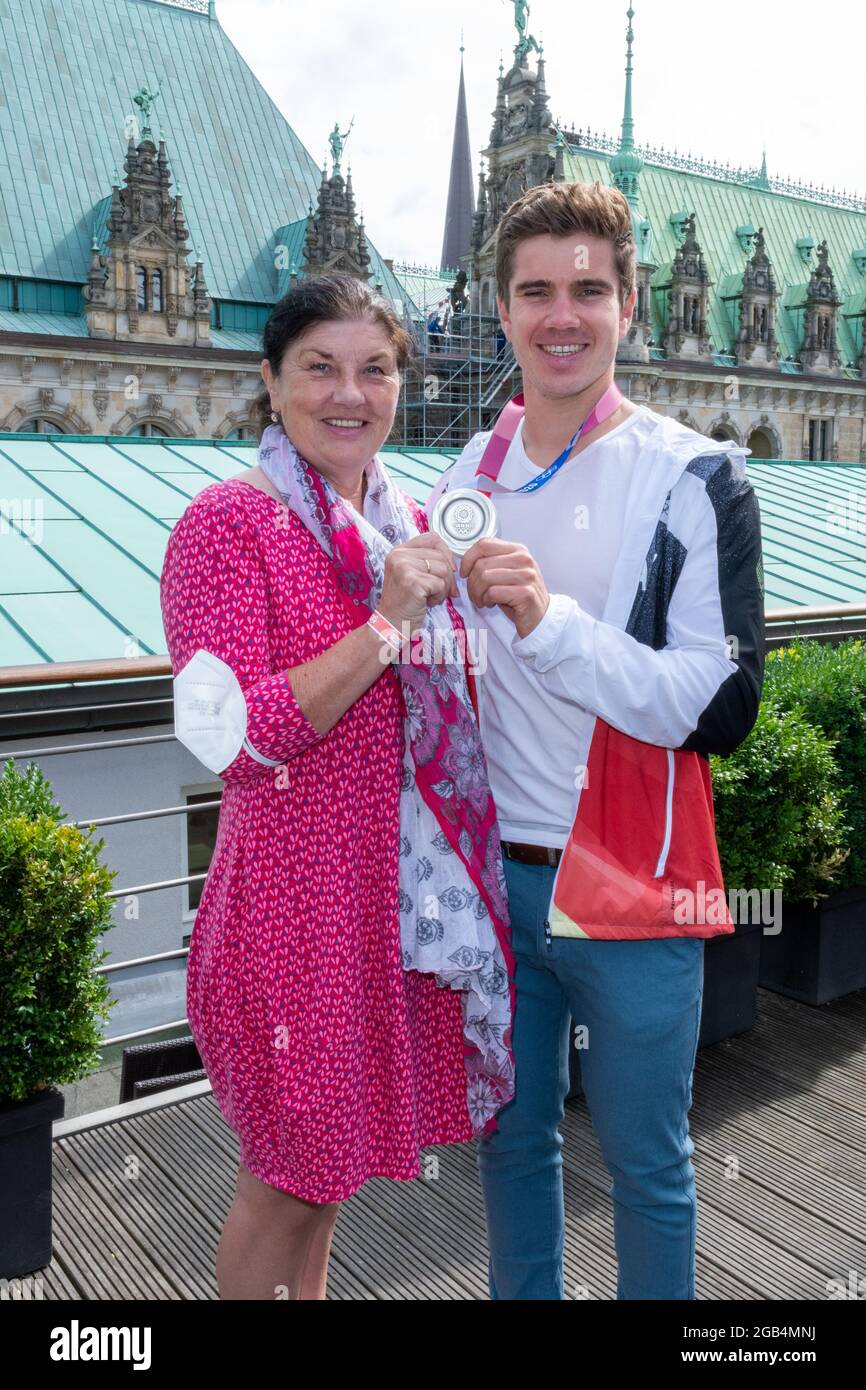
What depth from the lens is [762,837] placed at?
12.2 ft

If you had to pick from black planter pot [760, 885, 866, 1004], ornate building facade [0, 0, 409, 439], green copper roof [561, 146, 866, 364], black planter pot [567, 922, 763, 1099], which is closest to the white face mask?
black planter pot [567, 922, 763, 1099]

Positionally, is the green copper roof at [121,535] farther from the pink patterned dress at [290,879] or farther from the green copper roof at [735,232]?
the green copper roof at [735,232]

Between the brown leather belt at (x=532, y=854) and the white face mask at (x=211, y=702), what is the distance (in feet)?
1.76

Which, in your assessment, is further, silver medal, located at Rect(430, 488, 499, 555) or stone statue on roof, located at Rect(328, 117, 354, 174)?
stone statue on roof, located at Rect(328, 117, 354, 174)

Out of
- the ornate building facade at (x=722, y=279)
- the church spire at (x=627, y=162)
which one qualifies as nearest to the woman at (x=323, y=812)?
the ornate building facade at (x=722, y=279)

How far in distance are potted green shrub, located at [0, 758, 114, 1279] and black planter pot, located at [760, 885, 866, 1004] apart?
7.72 feet

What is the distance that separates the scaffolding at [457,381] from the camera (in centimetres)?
3316

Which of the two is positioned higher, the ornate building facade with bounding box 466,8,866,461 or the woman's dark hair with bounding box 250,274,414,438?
the ornate building facade with bounding box 466,8,866,461

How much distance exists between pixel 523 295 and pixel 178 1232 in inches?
87.6

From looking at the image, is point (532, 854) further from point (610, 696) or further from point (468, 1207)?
point (468, 1207)

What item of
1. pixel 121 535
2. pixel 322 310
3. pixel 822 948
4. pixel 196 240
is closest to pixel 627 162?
pixel 196 240

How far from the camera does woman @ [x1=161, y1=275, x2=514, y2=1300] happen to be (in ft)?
5.84

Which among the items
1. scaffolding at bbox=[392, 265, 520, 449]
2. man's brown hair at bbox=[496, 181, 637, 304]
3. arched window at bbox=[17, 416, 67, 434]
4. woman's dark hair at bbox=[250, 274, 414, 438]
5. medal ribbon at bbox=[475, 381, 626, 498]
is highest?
scaffolding at bbox=[392, 265, 520, 449]

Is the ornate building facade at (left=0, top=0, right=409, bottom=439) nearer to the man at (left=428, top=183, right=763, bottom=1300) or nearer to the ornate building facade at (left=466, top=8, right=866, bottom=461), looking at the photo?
the ornate building facade at (left=466, top=8, right=866, bottom=461)
